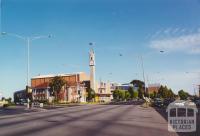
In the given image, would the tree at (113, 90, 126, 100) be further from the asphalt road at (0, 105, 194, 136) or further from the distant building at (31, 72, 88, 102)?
the asphalt road at (0, 105, 194, 136)

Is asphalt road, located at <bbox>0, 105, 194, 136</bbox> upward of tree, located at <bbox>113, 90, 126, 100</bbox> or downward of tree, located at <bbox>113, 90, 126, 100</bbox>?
upward

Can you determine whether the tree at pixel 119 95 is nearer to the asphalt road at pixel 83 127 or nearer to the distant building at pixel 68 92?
the distant building at pixel 68 92

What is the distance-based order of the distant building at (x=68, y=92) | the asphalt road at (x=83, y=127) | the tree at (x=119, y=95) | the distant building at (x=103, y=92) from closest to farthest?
the asphalt road at (x=83, y=127)
the distant building at (x=68, y=92)
the distant building at (x=103, y=92)
the tree at (x=119, y=95)

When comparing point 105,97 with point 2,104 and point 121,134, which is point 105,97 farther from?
point 121,134

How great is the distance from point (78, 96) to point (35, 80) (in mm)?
55096

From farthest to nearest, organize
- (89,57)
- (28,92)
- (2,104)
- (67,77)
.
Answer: (67,77)
(89,57)
(2,104)
(28,92)

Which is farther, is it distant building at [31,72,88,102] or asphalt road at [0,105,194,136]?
distant building at [31,72,88,102]

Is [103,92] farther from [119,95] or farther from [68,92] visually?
[68,92]

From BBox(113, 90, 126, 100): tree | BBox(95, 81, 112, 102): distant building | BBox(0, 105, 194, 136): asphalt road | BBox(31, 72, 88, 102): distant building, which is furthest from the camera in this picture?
BBox(113, 90, 126, 100): tree

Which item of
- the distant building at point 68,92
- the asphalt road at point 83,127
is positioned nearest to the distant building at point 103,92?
the distant building at point 68,92

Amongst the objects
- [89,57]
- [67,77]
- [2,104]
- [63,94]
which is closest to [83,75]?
[67,77]

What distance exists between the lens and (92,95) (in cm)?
13388

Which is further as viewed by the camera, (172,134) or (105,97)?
(105,97)

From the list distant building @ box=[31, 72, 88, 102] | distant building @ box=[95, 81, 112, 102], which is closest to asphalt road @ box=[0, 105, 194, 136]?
distant building @ box=[31, 72, 88, 102]
